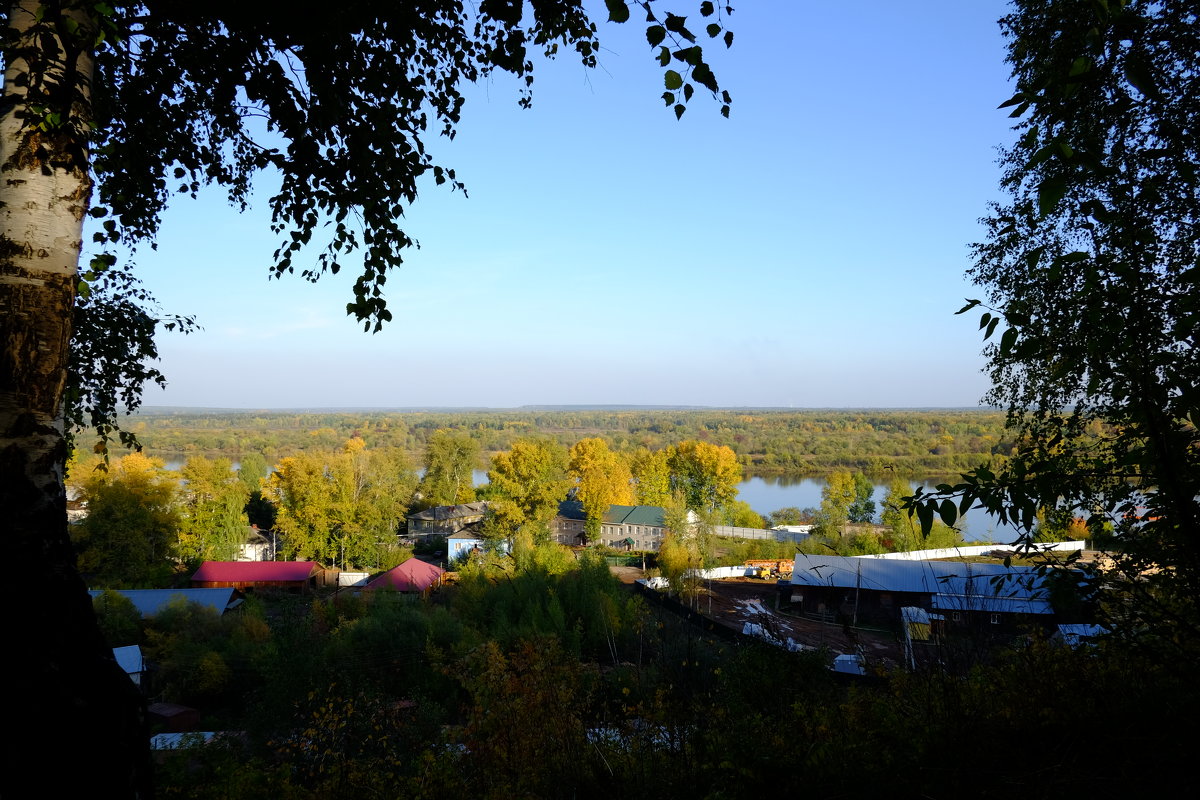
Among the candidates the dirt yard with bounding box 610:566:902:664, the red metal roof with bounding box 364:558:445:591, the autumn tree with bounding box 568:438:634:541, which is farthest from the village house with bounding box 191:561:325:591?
the autumn tree with bounding box 568:438:634:541

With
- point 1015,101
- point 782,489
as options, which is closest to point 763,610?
point 1015,101

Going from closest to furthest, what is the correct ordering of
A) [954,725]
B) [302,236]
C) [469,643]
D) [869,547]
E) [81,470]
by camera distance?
[954,725] → [302,236] → [469,643] → [81,470] → [869,547]

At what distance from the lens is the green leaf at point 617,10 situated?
1.73 metres

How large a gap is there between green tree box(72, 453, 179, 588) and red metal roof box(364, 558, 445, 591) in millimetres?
8446

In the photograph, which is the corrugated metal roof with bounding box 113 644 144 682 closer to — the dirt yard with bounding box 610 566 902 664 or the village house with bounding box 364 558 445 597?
the village house with bounding box 364 558 445 597

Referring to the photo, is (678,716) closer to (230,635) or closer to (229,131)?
(229,131)

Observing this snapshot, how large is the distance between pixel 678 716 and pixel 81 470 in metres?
30.4

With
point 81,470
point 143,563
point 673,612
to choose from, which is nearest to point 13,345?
point 673,612

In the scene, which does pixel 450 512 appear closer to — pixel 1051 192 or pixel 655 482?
pixel 655 482

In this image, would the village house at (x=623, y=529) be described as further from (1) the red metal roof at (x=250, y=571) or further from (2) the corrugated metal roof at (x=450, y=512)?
(1) the red metal roof at (x=250, y=571)

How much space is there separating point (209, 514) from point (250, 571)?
4750mm

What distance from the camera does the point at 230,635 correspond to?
1669 centimetres

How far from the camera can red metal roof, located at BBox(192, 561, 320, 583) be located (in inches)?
1000

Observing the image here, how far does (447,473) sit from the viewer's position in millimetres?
44781
